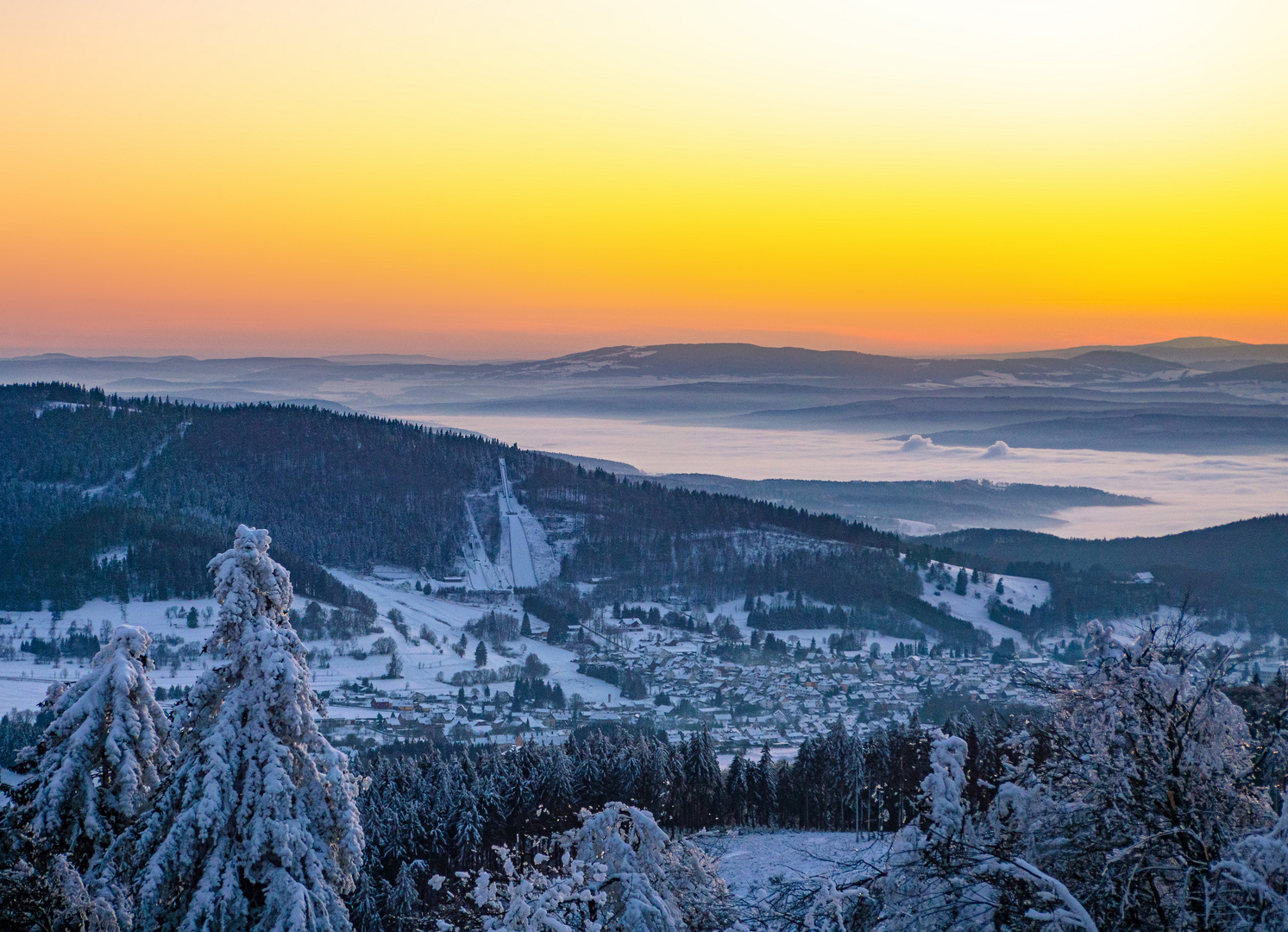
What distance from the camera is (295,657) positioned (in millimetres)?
13500

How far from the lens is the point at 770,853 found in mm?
43969

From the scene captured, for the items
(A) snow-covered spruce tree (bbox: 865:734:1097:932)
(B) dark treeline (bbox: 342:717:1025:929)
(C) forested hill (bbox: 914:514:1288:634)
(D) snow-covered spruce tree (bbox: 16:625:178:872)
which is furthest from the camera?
(C) forested hill (bbox: 914:514:1288:634)

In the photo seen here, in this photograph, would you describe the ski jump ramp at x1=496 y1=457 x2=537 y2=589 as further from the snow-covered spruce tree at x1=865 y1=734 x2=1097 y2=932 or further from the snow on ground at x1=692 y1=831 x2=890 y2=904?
the snow-covered spruce tree at x1=865 y1=734 x2=1097 y2=932

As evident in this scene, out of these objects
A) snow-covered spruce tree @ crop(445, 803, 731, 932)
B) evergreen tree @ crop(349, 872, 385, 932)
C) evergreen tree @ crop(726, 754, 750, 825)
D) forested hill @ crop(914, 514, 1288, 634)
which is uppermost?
snow-covered spruce tree @ crop(445, 803, 731, 932)

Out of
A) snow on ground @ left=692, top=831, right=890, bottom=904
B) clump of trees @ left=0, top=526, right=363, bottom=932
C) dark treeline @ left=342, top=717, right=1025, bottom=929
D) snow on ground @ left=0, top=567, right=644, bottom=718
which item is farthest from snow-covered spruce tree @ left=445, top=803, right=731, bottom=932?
snow on ground @ left=0, top=567, right=644, bottom=718

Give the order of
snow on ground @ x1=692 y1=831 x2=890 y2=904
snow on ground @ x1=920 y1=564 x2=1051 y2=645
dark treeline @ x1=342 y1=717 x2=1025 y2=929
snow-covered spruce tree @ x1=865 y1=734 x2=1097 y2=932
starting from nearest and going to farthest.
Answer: snow-covered spruce tree @ x1=865 y1=734 x2=1097 y2=932
snow on ground @ x1=692 y1=831 x2=890 y2=904
dark treeline @ x1=342 y1=717 x2=1025 y2=929
snow on ground @ x1=920 y1=564 x2=1051 y2=645

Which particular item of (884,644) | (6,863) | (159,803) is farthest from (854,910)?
(884,644)

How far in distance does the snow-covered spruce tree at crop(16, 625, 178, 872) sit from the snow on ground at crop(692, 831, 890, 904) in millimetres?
20738

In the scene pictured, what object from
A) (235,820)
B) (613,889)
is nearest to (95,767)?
(235,820)

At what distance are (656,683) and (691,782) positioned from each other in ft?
185

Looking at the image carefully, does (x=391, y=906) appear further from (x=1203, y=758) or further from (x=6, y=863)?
(x=1203, y=758)

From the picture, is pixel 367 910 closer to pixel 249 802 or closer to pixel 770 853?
pixel 770 853

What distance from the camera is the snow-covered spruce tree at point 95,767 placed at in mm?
14711

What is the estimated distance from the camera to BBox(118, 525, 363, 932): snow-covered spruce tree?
12742mm
